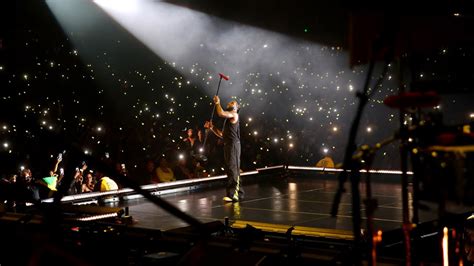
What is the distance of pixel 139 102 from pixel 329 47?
556 cm

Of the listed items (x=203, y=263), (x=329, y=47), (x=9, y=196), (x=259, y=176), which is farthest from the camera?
(x=329, y=47)

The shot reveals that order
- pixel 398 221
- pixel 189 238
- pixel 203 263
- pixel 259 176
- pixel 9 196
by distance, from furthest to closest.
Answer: pixel 259 176, pixel 398 221, pixel 9 196, pixel 189 238, pixel 203 263

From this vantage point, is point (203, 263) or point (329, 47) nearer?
point (203, 263)

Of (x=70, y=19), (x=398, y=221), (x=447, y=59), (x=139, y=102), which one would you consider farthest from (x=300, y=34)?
(x=398, y=221)

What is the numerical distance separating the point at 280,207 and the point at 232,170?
1150 millimetres

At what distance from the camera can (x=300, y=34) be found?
16.2 metres

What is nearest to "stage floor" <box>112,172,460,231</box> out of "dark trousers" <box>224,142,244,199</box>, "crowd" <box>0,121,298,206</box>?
"dark trousers" <box>224,142,244,199</box>

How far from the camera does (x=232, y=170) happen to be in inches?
369

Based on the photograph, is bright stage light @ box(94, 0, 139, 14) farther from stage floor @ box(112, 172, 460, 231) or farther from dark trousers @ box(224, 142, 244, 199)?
dark trousers @ box(224, 142, 244, 199)

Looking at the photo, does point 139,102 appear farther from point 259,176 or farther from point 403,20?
point 403,20

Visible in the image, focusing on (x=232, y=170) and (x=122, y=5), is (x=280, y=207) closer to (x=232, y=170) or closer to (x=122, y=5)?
(x=232, y=170)

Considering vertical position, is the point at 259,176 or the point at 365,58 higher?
the point at 365,58

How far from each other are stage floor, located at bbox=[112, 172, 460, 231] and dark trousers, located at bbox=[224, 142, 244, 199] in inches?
9.3

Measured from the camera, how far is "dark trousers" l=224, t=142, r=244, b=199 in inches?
369
